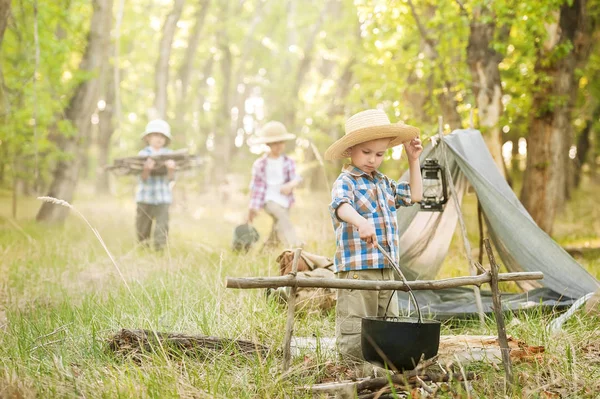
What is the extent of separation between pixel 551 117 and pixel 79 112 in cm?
767

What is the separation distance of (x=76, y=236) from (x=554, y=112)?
720 cm

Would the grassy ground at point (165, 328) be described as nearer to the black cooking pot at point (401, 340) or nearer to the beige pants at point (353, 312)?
the beige pants at point (353, 312)

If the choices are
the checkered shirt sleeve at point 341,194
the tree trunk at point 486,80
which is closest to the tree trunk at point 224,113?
the tree trunk at point 486,80

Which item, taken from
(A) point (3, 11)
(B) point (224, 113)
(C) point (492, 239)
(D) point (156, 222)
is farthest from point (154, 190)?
(B) point (224, 113)

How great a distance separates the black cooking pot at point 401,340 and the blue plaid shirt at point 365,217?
2.09 feet

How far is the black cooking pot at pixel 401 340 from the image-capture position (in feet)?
10.4

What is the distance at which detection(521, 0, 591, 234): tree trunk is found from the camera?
8.70 m

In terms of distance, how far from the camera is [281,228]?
25.0 feet

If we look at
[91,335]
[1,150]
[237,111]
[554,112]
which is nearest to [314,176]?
[237,111]

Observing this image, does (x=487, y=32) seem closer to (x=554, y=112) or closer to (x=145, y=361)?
(x=554, y=112)

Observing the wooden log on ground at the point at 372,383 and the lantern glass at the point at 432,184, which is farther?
the lantern glass at the point at 432,184

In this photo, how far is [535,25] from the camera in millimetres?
7539

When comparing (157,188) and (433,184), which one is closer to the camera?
(433,184)

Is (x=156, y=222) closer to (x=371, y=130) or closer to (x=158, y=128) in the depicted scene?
(x=158, y=128)
